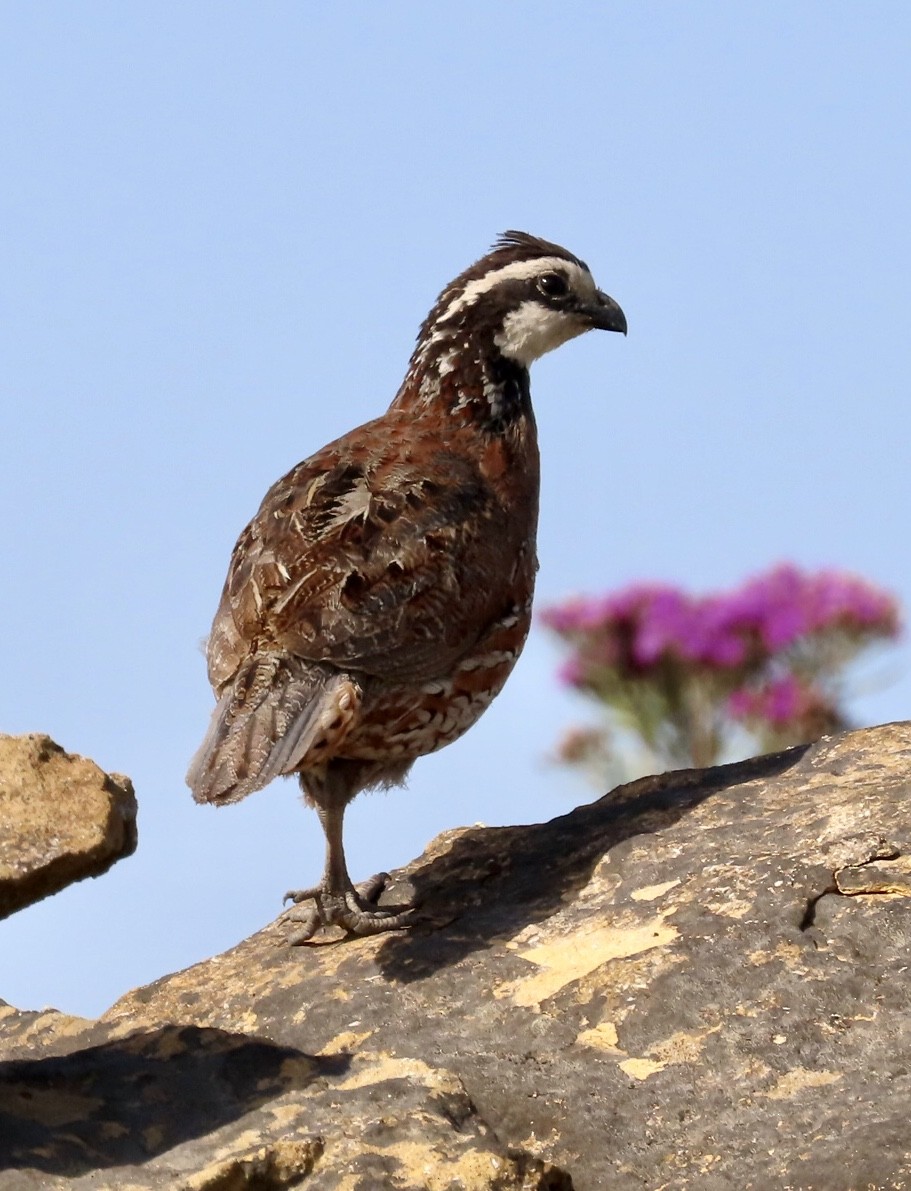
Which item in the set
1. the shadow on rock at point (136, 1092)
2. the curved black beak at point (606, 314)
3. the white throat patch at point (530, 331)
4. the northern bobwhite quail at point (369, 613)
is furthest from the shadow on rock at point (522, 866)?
the curved black beak at point (606, 314)

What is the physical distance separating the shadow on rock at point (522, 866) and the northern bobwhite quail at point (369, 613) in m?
0.22

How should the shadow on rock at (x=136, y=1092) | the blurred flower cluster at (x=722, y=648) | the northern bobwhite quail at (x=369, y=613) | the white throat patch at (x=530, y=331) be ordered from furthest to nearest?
the blurred flower cluster at (x=722, y=648) < the white throat patch at (x=530, y=331) < the northern bobwhite quail at (x=369, y=613) < the shadow on rock at (x=136, y=1092)

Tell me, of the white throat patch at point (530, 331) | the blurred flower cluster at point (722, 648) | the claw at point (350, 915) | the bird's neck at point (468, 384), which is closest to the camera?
the claw at point (350, 915)

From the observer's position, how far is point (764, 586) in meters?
10.5

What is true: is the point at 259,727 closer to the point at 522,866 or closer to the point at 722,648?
the point at 522,866

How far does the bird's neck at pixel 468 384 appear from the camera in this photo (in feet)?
25.7

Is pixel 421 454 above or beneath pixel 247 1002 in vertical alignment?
above

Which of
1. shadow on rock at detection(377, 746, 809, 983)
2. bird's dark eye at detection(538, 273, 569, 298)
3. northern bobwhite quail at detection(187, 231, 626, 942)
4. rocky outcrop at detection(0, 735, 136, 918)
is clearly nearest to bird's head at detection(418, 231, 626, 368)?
bird's dark eye at detection(538, 273, 569, 298)

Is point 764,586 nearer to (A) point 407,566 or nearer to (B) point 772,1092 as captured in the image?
(A) point 407,566

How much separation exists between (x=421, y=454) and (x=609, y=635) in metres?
3.57

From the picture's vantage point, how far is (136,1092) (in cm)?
504

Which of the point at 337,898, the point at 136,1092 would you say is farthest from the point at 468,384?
the point at 136,1092

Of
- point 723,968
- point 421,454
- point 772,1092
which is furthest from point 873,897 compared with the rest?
point 421,454

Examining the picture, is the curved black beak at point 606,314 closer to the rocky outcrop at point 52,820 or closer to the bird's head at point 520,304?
the bird's head at point 520,304
